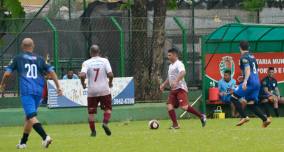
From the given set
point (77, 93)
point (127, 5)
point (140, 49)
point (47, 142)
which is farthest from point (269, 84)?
point (47, 142)

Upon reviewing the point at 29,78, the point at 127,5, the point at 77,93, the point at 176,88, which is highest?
the point at 127,5

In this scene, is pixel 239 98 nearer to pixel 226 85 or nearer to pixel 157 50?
pixel 226 85

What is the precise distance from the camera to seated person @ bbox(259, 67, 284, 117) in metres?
28.2

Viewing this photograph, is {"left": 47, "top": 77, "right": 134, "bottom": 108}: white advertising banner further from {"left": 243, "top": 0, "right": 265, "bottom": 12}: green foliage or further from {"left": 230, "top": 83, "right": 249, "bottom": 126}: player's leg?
{"left": 243, "top": 0, "right": 265, "bottom": 12}: green foliage

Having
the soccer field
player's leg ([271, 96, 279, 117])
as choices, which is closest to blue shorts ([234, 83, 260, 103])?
the soccer field

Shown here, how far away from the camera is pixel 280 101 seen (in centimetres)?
2870

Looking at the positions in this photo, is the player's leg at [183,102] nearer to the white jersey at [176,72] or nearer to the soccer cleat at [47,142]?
the white jersey at [176,72]

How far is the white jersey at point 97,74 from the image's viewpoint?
1853 centimetres

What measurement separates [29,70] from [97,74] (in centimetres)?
335

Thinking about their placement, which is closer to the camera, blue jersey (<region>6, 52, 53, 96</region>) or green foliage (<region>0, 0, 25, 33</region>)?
blue jersey (<region>6, 52, 53, 96</region>)

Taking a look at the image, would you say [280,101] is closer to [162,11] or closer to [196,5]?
[162,11]

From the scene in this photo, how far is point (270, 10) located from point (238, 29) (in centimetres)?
794

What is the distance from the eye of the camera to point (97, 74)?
1856 cm

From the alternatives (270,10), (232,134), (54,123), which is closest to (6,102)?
(54,123)
